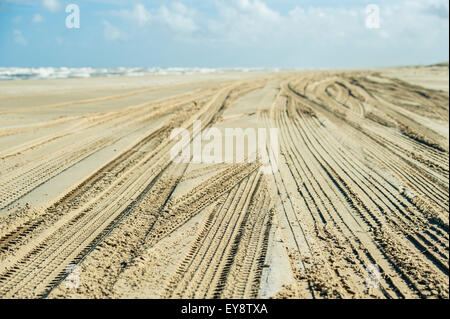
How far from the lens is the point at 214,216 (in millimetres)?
5301

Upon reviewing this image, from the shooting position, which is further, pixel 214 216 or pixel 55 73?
pixel 55 73

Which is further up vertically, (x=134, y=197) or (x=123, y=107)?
(x=123, y=107)

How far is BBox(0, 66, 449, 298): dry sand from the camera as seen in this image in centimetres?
384

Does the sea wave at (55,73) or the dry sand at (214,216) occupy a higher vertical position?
the sea wave at (55,73)

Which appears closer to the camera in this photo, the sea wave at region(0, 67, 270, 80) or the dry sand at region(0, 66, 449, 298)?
the dry sand at region(0, 66, 449, 298)

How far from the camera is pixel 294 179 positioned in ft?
22.9

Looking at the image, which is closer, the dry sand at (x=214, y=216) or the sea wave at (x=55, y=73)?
the dry sand at (x=214, y=216)

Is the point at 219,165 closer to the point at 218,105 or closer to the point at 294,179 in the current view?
the point at 294,179

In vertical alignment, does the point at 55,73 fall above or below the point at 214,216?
above

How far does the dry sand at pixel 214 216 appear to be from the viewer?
12.6 feet

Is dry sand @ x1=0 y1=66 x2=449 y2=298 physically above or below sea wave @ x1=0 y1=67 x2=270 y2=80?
below
